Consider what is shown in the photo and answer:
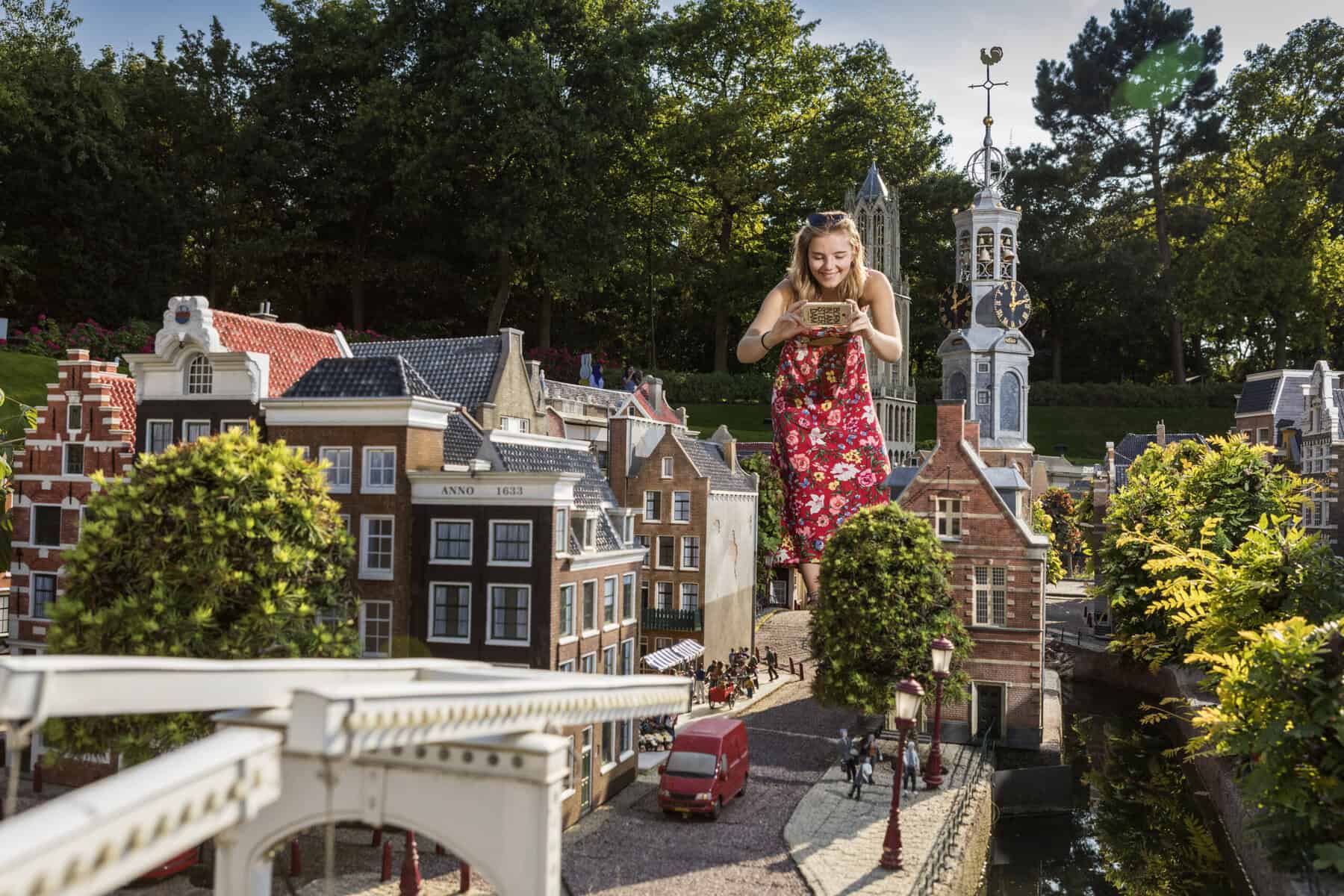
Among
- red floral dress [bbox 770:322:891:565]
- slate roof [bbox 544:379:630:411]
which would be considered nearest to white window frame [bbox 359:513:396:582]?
slate roof [bbox 544:379:630:411]

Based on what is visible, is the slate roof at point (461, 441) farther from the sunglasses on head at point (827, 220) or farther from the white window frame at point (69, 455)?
the sunglasses on head at point (827, 220)

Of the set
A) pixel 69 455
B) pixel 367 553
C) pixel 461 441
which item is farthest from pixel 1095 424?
pixel 69 455

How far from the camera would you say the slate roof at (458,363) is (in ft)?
140

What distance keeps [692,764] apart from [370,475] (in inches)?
485

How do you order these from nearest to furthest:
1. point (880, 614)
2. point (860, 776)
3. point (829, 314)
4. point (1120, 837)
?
point (829, 314) < point (860, 776) < point (880, 614) < point (1120, 837)

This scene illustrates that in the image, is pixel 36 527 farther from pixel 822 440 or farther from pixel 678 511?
pixel 822 440

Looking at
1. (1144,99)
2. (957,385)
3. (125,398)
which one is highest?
(1144,99)

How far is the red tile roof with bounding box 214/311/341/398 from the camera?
112ft

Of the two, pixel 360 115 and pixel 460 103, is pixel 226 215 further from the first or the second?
pixel 460 103

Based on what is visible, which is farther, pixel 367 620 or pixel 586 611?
pixel 586 611

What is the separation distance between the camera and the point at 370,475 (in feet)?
104

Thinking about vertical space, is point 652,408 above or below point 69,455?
above

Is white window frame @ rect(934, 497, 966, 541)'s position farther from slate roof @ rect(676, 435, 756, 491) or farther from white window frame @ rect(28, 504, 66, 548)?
white window frame @ rect(28, 504, 66, 548)

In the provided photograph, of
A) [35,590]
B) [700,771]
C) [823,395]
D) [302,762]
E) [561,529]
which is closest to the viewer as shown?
[823,395]
